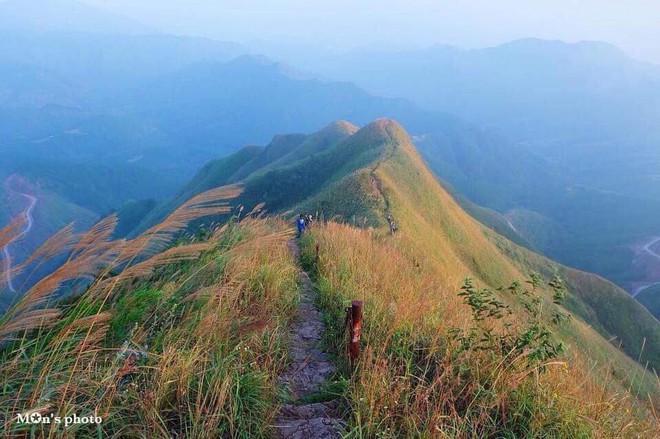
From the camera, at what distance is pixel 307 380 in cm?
366

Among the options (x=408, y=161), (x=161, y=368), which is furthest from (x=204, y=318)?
(x=408, y=161)

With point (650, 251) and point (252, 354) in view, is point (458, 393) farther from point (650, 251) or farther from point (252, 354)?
point (650, 251)

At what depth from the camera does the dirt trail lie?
2.96 meters

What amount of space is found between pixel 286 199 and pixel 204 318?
48.0 m

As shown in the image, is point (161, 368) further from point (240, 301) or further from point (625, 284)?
point (625, 284)

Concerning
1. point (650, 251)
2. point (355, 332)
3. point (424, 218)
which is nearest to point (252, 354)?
point (355, 332)

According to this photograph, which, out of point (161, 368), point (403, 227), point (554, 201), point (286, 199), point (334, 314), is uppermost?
point (161, 368)

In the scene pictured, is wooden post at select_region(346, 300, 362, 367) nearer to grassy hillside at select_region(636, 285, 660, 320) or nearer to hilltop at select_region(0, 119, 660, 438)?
hilltop at select_region(0, 119, 660, 438)

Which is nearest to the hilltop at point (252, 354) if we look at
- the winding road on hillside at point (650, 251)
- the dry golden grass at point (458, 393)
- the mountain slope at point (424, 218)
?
the dry golden grass at point (458, 393)

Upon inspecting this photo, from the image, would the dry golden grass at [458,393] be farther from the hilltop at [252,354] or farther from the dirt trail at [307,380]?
the dirt trail at [307,380]

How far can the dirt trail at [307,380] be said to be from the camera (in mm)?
2965

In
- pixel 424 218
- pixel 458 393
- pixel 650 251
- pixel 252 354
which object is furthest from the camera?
pixel 650 251

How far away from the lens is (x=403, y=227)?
26.4 meters

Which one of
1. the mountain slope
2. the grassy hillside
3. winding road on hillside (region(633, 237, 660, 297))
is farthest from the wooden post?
winding road on hillside (region(633, 237, 660, 297))
